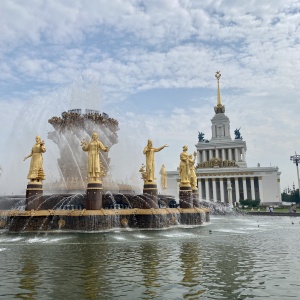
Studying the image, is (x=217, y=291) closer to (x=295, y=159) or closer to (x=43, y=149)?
(x=43, y=149)

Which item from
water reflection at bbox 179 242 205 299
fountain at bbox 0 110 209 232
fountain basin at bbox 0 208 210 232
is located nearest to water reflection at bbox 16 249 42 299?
water reflection at bbox 179 242 205 299

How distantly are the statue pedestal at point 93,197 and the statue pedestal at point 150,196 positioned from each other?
3.14 m

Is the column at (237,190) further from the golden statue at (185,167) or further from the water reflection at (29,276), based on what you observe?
the water reflection at (29,276)

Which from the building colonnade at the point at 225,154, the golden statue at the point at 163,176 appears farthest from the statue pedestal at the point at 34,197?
the building colonnade at the point at 225,154

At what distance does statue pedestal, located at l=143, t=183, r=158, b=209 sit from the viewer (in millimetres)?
19797

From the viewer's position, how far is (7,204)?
22375 millimetres

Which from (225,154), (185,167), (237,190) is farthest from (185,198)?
(225,154)

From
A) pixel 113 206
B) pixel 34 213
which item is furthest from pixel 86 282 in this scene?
pixel 113 206

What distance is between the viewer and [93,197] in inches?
701

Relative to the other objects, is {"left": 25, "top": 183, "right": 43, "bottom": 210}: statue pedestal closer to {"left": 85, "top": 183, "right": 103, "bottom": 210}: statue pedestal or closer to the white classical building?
{"left": 85, "top": 183, "right": 103, "bottom": 210}: statue pedestal

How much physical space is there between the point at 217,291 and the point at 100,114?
20.9m

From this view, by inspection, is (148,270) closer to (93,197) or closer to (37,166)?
(93,197)

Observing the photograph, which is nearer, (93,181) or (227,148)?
(93,181)

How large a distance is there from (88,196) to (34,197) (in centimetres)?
332
